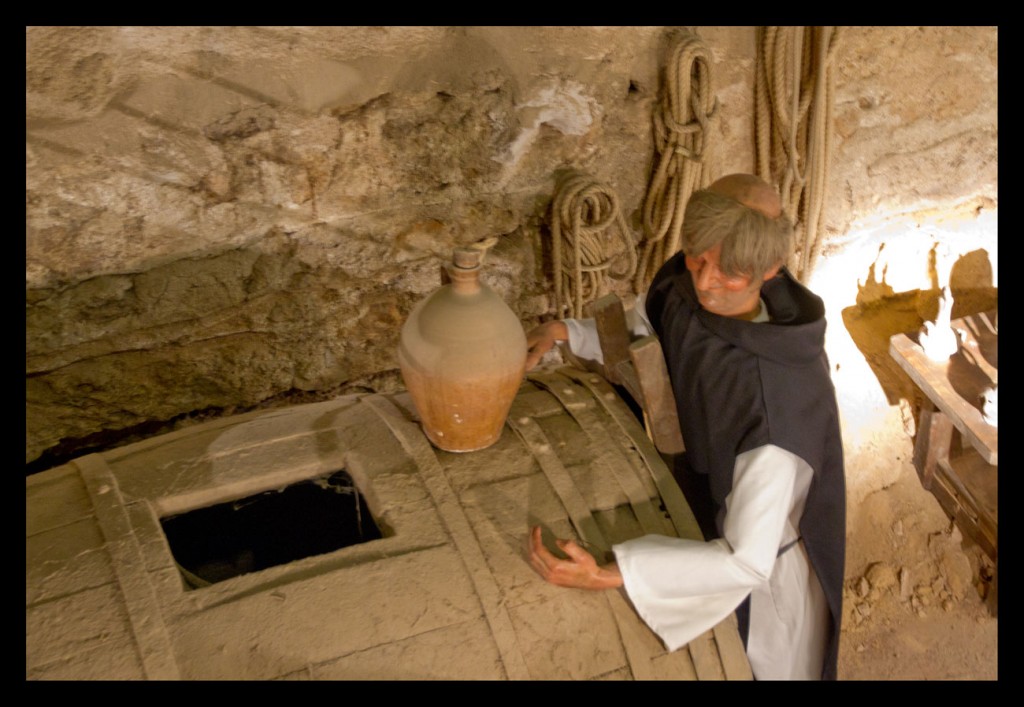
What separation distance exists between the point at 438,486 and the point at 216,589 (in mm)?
627

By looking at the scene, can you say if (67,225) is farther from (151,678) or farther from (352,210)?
(151,678)

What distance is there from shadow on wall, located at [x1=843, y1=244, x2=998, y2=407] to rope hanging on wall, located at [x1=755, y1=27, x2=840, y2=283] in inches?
25.5

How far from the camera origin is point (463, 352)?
2426mm

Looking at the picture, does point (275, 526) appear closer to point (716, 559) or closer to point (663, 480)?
point (663, 480)

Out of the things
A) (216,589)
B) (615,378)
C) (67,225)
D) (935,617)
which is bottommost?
(935,617)

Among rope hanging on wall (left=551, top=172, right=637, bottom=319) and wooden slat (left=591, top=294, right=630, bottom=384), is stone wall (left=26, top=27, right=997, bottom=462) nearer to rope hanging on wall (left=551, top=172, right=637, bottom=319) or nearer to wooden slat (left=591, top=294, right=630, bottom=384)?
rope hanging on wall (left=551, top=172, right=637, bottom=319)

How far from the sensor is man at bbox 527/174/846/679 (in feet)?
7.61

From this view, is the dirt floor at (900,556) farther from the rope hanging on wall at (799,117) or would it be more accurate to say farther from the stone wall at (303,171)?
the stone wall at (303,171)

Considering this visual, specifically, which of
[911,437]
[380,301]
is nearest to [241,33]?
[380,301]

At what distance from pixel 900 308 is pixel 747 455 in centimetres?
275

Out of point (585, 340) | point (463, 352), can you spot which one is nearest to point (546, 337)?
point (585, 340)

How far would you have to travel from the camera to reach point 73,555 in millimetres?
2293

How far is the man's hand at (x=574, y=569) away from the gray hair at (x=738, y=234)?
0.82 meters

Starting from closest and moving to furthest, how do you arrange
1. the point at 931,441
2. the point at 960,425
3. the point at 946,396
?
1. the point at 960,425
2. the point at 946,396
3. the point at 931,441
